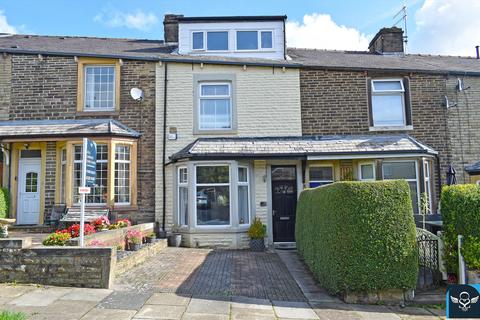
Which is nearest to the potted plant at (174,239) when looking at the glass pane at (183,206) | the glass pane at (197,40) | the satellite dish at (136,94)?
the glass pane at (183,206)

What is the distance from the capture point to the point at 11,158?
13.2m

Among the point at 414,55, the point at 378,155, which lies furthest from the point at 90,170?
the point at 414,55

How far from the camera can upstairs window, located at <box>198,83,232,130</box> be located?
1380 cm

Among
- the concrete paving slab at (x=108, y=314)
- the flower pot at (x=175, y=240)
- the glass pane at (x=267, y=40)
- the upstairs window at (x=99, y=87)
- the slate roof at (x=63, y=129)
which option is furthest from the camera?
the glass pane at (x=267, y=40)

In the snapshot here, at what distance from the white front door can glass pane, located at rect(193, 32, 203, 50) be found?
23.2 feet

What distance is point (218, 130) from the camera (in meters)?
13.6

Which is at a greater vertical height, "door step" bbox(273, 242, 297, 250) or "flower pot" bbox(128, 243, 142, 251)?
"flower pot" bbox(128, 243, 142, 251)

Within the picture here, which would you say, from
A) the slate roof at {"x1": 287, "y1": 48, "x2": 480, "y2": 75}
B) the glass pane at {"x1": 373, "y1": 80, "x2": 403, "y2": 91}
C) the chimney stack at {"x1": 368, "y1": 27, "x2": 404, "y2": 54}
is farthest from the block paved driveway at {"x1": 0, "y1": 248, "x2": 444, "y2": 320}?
the chimney stack at {"x1": 368, "y1": 27, "x2": 404, "y2": 54}

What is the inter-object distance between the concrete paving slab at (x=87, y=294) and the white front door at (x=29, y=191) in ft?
24.9

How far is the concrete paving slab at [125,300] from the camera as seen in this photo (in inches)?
231

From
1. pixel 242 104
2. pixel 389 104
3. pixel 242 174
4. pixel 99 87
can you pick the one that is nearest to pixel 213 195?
pixel 242 174

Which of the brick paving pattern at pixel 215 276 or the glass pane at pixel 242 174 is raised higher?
the glass pane at pixel 242 174

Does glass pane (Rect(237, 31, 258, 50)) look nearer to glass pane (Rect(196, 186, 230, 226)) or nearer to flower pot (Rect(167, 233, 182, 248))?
glass pane (Rect(196, 186, 230, 226))

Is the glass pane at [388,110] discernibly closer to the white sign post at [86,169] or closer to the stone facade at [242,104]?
the stone facade at [242,104]
